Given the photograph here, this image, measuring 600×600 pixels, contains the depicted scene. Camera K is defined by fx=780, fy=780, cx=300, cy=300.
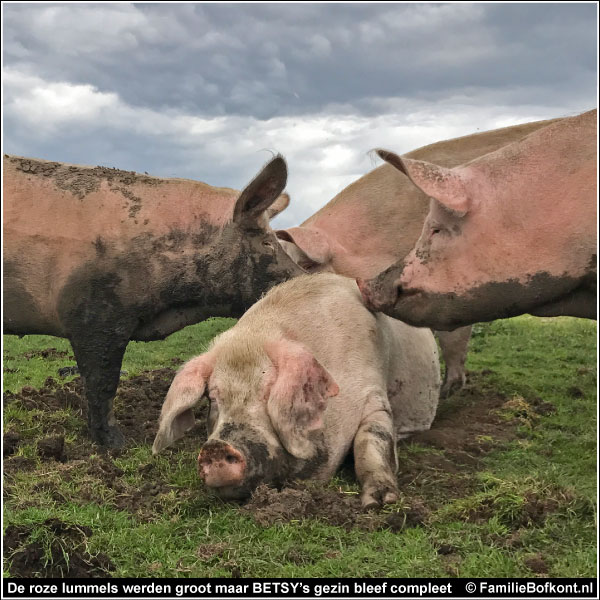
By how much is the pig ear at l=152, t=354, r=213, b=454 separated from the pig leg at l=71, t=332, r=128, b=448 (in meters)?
1.73

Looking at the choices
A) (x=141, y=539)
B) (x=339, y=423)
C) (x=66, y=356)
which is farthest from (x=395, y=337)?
(x=66, y=356)

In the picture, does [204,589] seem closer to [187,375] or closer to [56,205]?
[187,375]

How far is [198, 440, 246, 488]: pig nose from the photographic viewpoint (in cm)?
463

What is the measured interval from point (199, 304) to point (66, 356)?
4.98 meters

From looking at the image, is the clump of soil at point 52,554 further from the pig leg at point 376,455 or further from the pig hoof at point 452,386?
the pig hoof at point 452,386

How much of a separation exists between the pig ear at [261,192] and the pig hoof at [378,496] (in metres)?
3.27

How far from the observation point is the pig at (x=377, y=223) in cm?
849

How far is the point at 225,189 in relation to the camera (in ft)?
25.9

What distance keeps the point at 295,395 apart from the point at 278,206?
415 centimetres

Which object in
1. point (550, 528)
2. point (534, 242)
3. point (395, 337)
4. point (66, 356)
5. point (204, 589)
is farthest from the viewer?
point (66, 356)

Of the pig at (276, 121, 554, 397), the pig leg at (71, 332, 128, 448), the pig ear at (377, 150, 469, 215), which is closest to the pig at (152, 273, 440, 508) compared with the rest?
the pig ear at (377, 150, 469, 215)

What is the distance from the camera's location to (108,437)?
22.7ft
